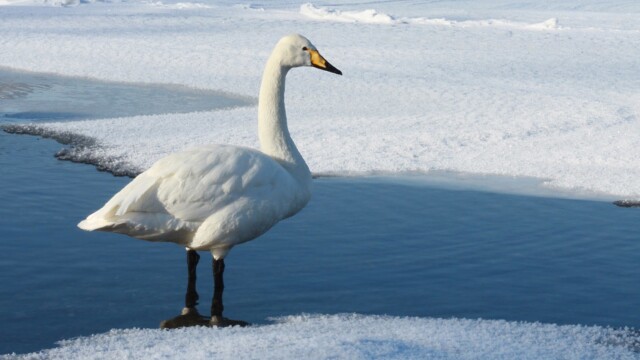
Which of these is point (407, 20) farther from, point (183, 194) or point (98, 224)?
point (98, 224)

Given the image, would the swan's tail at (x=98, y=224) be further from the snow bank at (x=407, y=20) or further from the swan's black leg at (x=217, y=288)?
the snow bank at (x=407, y=20)

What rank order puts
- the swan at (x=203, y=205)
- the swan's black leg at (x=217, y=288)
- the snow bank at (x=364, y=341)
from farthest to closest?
the swan's black leg at (x=217, y=288) → the swan at (x=203, y=205) → the snow bank at (x=364, y=341)

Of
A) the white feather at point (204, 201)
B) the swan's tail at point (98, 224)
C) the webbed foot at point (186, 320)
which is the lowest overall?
the webbed foot at point (186, 320)

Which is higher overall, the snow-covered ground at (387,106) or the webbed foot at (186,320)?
the snow-covered ground at (387,106)

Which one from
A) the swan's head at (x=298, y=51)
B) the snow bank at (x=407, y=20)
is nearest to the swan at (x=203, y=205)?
the swan's head at (x=298, y=51)

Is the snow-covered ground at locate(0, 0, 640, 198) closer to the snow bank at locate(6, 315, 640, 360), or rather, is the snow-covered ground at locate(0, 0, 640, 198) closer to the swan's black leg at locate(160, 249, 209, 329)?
the swan's black leg at locate(160, 249, 209, 329)

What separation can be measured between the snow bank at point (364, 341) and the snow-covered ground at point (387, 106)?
1 cm

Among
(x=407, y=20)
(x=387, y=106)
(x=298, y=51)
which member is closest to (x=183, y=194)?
(x=298, y=51)

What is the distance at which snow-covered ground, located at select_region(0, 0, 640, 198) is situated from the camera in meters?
9.71

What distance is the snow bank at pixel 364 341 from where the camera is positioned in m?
4.21

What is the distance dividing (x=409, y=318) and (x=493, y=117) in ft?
23.3

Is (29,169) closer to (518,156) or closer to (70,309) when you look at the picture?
(70,309)

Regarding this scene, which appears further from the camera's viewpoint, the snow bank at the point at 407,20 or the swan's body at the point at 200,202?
the snow bank at the point at 407,20

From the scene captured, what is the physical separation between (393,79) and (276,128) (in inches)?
365
